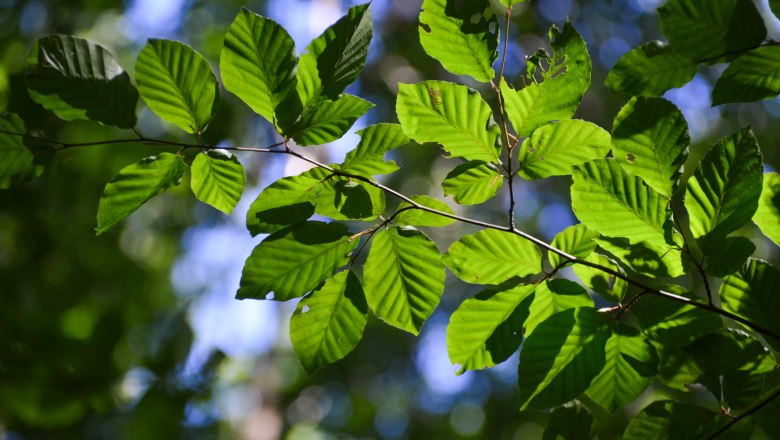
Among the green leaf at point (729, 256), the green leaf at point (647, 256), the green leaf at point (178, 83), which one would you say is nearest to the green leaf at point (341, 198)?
the green leaf at point (178, 83)

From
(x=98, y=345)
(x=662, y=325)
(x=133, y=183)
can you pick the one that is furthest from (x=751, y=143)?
(x=98, y=345)

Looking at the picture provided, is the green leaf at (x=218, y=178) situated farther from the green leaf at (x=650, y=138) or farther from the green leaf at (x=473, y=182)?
the green leaf at (x=650, y=138)

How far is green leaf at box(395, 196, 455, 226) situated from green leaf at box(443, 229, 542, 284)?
4cm

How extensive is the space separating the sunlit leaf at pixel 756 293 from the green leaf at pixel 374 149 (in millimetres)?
396

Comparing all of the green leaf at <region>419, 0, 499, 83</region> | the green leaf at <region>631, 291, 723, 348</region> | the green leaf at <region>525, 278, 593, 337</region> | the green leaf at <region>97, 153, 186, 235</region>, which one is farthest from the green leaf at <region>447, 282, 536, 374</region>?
the green leaf at <region>97, 153, 186, 235</region>

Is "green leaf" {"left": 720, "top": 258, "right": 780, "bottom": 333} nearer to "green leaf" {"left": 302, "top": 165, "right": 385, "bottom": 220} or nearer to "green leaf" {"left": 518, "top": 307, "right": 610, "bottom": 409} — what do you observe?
"green leaf" {"left": 518, "top": 307, "right": 610, "bottom": 409}

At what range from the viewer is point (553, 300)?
673 mm

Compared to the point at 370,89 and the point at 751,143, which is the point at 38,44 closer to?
the point at 751,143

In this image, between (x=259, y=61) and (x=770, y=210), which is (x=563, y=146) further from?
(x=259, y=61)

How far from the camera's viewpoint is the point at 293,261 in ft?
2.10

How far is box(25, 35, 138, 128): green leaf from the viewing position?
1.93 ft

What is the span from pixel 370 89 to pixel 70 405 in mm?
4615

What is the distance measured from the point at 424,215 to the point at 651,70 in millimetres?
293

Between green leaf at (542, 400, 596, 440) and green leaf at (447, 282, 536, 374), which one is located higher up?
green leaf at (447, 282, 536, 374)
